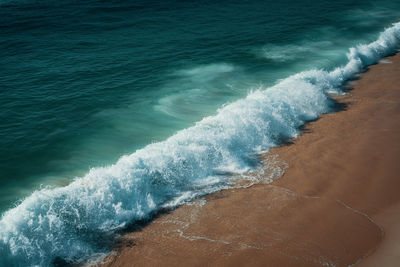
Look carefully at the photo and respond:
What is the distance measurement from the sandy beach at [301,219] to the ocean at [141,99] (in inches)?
29.2

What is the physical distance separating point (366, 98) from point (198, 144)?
818 cm

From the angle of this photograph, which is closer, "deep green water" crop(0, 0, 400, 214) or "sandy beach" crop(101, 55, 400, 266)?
"sandy beach" crop(101, 55, 400, 266)

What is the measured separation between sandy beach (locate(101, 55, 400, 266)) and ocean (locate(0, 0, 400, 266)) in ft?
2.43

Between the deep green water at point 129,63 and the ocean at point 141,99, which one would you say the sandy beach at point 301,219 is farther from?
the deep green water at point 129,63

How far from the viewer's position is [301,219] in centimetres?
957

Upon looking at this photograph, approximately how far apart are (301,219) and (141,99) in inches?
348

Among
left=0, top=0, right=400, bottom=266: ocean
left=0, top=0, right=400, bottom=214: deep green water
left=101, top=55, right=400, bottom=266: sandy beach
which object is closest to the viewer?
left=101, top=55, right=400, bottom=266: sandy beach

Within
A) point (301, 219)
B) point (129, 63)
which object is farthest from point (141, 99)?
point (301, 219)

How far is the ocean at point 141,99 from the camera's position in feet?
31.8

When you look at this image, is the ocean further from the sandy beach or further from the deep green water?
the sandy beach

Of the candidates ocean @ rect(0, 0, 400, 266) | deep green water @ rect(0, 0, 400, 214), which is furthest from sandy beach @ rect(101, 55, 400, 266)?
deep green water @ rect(0, 0, 400, 214)

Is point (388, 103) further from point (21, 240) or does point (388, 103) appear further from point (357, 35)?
point (21, 240)

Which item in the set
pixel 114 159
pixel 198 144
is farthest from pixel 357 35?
pixel 114 159

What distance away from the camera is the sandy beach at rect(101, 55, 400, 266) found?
8.50 meters
